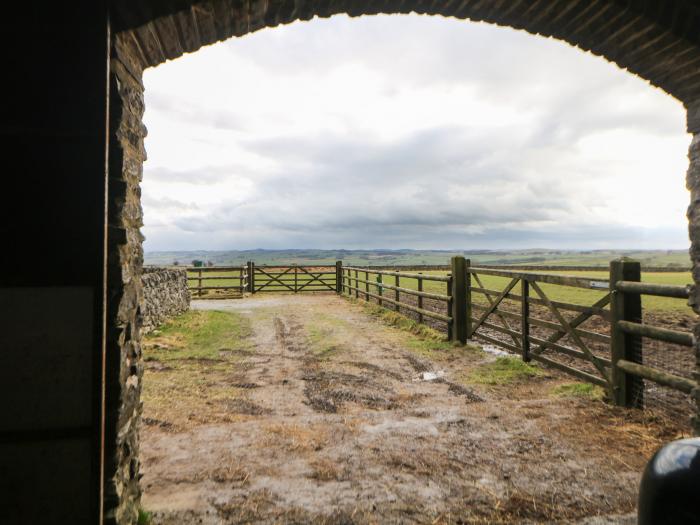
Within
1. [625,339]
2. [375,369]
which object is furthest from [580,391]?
[375,369]

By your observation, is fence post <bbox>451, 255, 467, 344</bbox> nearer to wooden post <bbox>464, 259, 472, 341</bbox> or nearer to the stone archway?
wooden post <bbox>464, 259, 472, 341</bbox>

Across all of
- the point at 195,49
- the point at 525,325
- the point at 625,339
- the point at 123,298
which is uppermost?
the point at 195,49

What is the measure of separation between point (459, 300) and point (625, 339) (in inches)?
128

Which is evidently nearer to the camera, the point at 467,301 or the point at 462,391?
the point at 462,391

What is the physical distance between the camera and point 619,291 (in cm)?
429

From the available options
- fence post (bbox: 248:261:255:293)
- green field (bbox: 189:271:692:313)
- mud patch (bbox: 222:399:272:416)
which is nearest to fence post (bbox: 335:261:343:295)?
green field (bbox: 189:271:692:313)

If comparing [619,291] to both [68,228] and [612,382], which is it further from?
[68,228]

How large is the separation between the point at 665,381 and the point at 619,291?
3.31 ft

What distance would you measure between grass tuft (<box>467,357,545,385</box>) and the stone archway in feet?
8.00

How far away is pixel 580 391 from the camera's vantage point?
183 inches

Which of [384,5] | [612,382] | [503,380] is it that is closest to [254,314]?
[503,380]

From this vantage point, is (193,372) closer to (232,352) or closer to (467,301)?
(232,352)

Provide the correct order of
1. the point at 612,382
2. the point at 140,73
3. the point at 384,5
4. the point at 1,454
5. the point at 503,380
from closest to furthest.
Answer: the point at 1,454
the point at 140,73
the point at 384,5
the point at 612,382
the point at 503,380

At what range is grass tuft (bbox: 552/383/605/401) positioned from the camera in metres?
4.48
